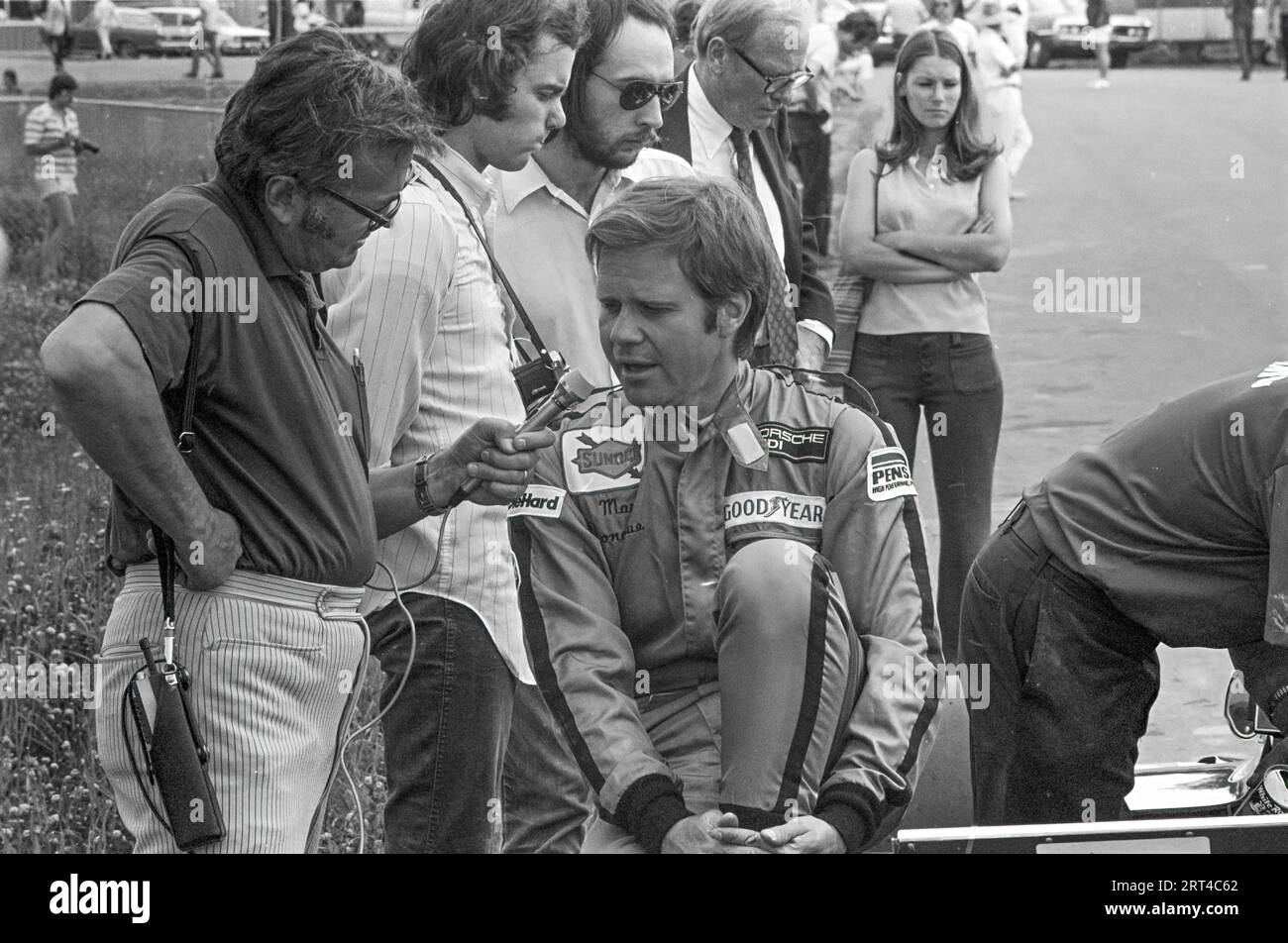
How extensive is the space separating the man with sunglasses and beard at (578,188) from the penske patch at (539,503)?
76cm

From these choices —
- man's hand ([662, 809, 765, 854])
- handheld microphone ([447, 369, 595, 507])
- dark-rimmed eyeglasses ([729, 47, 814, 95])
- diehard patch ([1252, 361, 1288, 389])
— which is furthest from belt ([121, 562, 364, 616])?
dark-rimmed eyeglasses ([729, 47, 814, 95])

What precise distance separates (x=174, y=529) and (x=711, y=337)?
998 millimetres

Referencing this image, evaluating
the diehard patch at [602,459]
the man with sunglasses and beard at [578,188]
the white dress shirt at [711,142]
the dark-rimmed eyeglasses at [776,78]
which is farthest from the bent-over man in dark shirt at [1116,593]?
the dark-rimmed eyeglasses at [776,78]

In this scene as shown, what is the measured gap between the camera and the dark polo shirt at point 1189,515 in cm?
341

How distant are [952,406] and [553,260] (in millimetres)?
2019

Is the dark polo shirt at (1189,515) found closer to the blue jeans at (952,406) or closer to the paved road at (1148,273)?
the blue jeans at (952,406)

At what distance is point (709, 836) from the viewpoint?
2740mm

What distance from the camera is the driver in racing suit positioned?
2.87 metres

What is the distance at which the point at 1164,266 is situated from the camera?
12602 mm

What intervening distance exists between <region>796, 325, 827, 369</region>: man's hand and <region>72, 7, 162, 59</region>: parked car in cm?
989

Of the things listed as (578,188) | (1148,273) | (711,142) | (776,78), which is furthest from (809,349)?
(1148,273)

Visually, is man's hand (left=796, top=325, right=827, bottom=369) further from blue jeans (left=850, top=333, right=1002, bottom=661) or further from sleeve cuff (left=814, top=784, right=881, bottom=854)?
sleeve cuff (left=814, top=784, right=881, bottom=854)

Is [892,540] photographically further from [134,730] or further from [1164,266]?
[1164,266]
